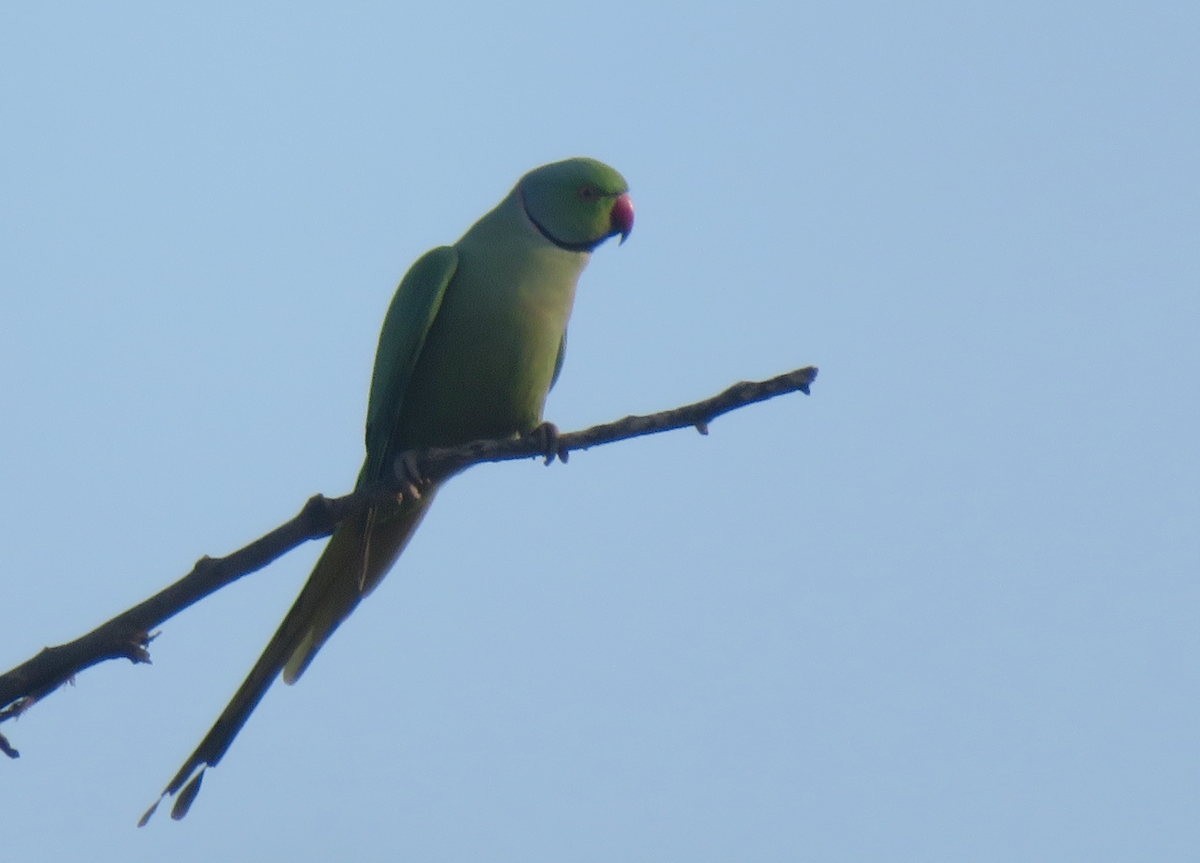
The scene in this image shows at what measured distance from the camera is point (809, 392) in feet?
8.63

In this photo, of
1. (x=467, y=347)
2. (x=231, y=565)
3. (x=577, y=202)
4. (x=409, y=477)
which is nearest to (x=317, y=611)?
(x=409, y=477)

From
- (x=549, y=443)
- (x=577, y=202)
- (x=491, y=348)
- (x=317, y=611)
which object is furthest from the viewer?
(x=577, y=202)

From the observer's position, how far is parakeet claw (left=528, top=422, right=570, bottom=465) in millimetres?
3219

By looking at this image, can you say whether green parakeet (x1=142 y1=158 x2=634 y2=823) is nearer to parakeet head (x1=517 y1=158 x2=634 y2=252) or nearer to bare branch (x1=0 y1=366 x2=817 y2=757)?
parakeet head (x1=517 y1=158 x2=634 y2=252)

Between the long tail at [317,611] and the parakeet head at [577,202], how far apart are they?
1.00 metres

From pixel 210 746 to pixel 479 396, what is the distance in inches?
50.8

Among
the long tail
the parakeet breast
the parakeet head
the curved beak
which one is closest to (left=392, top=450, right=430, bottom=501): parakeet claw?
the long tail

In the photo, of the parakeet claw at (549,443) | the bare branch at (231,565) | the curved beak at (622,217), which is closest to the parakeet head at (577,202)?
the curved beak at (622,217)

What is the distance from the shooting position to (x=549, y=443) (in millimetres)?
3287

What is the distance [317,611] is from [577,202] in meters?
1.60

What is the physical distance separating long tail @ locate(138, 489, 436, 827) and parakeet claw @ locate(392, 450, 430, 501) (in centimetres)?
10

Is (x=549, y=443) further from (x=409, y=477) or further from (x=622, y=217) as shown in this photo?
(x=622, y=217)

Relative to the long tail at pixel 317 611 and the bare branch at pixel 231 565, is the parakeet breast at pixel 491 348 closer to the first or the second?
the long tail at pixel 317 611

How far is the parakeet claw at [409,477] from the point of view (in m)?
3.56
